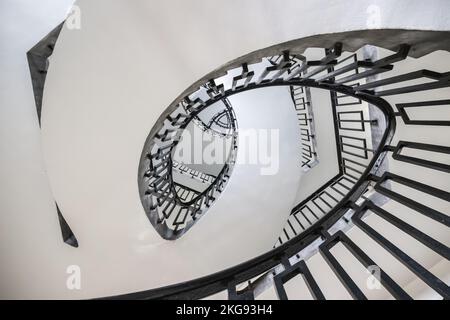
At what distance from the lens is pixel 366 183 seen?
2.64m

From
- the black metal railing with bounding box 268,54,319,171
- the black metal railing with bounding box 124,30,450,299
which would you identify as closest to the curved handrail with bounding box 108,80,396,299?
the black metal railing with bounding box 124,30,450,299

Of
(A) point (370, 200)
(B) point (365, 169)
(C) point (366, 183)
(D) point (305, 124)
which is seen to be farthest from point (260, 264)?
(D) point (305, 124)

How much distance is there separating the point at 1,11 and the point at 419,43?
402cm

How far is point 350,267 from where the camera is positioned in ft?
11.1

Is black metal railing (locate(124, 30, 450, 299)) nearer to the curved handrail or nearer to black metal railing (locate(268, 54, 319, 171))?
the curved handrail

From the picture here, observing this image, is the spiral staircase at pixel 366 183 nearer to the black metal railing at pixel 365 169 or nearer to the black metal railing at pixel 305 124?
the black metal railing at pixel 365 169

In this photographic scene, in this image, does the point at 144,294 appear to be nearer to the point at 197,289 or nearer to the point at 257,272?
the point at 197,289

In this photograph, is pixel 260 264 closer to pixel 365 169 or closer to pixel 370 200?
pixel 370 200

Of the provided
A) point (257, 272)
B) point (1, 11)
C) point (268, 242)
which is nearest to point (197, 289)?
point (257, 272)

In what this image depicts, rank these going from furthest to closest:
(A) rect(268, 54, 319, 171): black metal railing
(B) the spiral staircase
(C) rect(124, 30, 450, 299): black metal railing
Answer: (A) rect(268, 54, 319, 171): black metal railing → (B) the spiral staircase → (C) rect(124, 30, 450, 299): black metal railing

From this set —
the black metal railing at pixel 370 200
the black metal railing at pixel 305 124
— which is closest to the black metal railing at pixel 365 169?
the black metal railing at pixel 370 200

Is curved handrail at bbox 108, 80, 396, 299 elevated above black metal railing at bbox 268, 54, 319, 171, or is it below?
below

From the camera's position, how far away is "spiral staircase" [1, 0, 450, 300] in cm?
174

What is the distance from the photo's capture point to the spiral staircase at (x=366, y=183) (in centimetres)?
174
